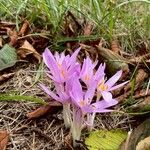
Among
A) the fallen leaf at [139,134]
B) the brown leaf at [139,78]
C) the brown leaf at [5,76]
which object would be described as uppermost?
the brown leaf at [5,76]

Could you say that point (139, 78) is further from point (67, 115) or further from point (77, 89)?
point (77, 89)

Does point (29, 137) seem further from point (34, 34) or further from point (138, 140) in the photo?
point (34, 34)

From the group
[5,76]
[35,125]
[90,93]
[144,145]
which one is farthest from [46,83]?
[144,145]

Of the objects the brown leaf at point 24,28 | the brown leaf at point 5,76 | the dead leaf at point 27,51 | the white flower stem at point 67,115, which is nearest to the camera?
the white flower stem at point 67,115

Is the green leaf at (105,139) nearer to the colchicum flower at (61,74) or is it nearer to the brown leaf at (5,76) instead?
the colchicum flower at (61,74)

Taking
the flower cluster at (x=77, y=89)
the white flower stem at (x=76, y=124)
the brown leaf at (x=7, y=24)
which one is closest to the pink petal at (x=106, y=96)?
the flower cluster at (x=77, y=89)

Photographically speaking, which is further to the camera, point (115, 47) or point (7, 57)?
point (115, 47)
